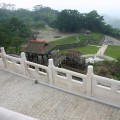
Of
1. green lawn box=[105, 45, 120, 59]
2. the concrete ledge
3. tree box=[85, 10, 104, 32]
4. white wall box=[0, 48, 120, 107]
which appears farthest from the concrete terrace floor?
tree box=[85, 10, 104, 32]

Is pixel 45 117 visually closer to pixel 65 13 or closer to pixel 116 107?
pixel 116 107

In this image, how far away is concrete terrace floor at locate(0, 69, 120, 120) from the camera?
5.68 metres

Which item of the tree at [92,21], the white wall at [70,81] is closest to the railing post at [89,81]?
the white wall at [70,81]

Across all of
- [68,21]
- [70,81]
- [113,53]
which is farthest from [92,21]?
[70,81]

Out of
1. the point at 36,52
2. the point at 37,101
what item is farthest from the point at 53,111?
the point at 36,52

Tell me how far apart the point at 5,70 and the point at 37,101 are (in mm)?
3197

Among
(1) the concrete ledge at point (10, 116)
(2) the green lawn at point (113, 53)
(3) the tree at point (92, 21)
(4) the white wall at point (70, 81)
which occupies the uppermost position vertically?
(1) the concrete ledge at point (10, 116)

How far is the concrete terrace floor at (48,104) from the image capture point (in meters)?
5.68

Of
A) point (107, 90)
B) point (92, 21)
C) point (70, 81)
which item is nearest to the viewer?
point (107, 90)

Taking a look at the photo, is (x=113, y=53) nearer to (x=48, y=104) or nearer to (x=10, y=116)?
(x=48, y=104)

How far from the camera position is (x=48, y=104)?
249 inches

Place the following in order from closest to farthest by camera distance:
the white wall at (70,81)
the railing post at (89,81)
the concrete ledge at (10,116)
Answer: the concrete ledge at (10,116), the railing post at (89,81), the white wall at (70,81)

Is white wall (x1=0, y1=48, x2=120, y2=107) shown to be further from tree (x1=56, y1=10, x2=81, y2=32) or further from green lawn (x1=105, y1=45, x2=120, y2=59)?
tree (x1=56, y1=10, x2=81, y2=32)

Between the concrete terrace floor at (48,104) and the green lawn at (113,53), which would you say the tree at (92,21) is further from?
the concrete terrace floor at (48,104)
